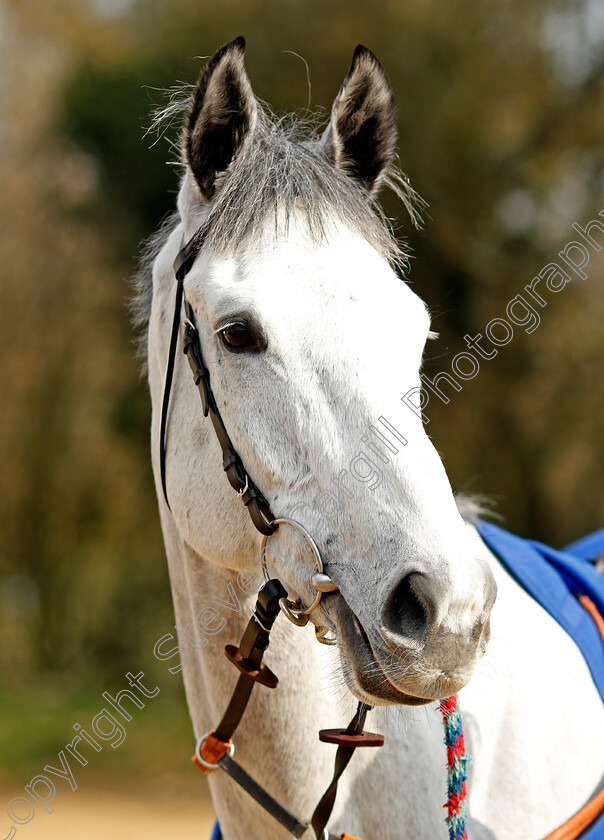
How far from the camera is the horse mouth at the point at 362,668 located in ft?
3.98

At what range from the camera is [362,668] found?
1220 millimetres

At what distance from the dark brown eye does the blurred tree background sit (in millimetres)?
6733

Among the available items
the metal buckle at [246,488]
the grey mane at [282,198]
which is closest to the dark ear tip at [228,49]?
the grey mane at [282,198]

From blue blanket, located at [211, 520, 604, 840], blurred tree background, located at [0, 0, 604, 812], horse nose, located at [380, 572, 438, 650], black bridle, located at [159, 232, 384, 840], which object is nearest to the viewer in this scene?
horse nose, located at [380, 572, 438, 650]

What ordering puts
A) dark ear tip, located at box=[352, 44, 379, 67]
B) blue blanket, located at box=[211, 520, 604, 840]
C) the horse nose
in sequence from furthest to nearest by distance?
blue blanket, located at box=[211, 520, 604, 840] → dark ear tip, located at box=[352, 44, 379, 67] → the horse nose

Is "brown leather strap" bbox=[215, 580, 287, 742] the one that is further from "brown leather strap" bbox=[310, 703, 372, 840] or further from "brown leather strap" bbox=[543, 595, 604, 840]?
"brown leather strap" bbox=[543, 595, 604, 840]

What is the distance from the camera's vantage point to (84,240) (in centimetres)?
875

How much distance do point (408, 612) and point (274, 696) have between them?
0.52 metres

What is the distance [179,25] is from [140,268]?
8416 mm

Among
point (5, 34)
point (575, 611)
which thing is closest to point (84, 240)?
point (5, 34)

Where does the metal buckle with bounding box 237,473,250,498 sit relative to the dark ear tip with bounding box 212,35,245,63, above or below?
below

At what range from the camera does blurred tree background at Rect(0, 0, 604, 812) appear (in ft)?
26.7

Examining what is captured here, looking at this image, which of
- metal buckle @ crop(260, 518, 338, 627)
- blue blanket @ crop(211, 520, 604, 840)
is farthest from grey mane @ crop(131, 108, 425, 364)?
blue blanket @ crop(211, 520, 604, 840)

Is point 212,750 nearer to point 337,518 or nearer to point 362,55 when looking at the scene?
point 337,518
